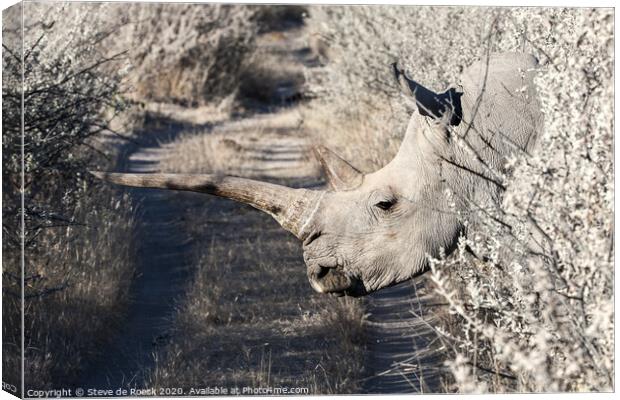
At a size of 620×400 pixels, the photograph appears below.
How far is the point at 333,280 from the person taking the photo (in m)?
4.51

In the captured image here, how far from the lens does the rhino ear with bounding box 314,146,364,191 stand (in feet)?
14.9

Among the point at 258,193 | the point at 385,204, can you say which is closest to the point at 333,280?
the point at 385,204

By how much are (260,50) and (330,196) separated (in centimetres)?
1298

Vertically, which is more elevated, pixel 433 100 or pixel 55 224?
pixel 433 100

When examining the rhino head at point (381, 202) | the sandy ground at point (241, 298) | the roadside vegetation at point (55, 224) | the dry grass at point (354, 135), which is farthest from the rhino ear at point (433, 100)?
the dry grass at point (354, 135)

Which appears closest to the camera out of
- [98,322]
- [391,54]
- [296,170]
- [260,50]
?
[98,322]

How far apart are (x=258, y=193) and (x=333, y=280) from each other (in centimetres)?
50

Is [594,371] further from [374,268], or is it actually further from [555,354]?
[374,268]

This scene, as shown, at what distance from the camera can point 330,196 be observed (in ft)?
14.8

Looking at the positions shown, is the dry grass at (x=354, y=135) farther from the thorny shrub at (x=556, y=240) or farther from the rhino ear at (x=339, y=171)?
the rhino ear at (x=339, y=171)

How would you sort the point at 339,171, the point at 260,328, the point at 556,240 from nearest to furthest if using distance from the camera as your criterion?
the point at 556,240
the point at 339,171
the point at 260,328

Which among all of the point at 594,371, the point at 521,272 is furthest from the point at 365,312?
the point at 594,371

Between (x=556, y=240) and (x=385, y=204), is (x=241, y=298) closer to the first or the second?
(x=385, y=204)

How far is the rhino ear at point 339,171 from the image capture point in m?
4.55
